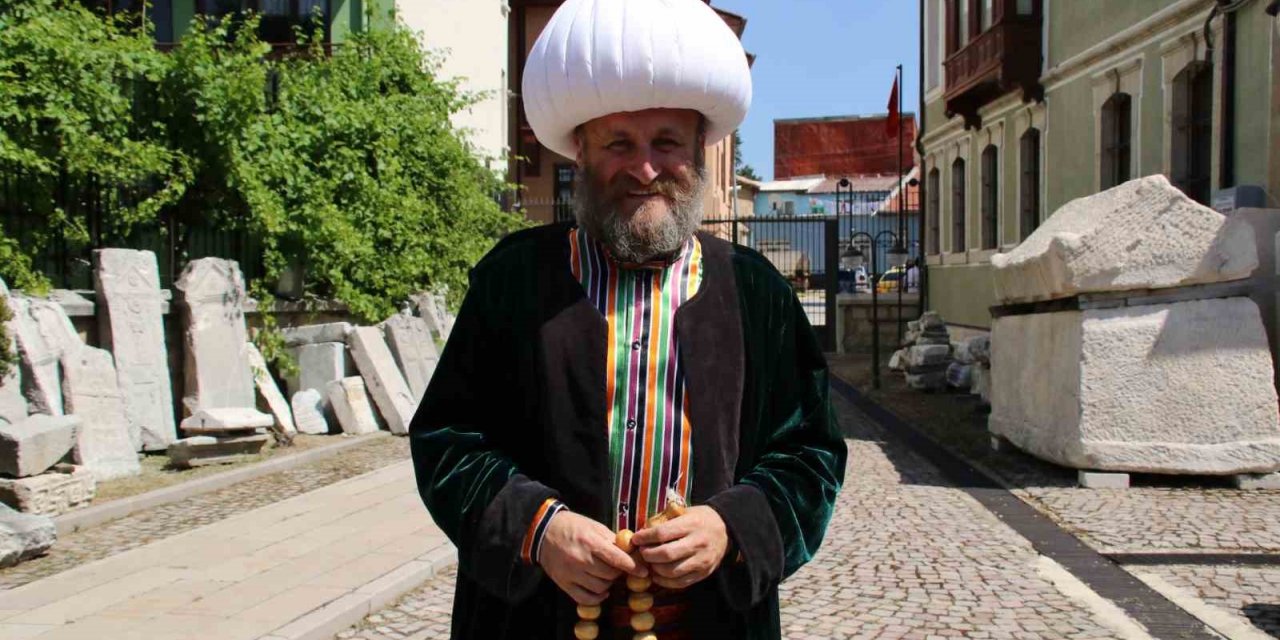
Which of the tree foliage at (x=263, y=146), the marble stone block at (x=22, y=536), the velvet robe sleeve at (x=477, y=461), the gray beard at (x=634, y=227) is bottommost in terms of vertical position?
the marble stone block at (x=22, y=536)

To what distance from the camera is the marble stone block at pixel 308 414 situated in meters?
11.2

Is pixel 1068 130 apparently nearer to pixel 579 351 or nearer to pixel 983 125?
pixel 983 125

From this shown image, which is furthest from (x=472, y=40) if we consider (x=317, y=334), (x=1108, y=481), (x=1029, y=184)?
(x=1108, y=481)

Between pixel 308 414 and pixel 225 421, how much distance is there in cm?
188

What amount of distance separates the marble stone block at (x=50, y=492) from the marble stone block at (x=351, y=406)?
3.77m

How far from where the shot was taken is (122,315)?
9.41 meters

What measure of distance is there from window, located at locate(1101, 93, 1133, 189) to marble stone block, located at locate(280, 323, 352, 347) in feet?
33.8

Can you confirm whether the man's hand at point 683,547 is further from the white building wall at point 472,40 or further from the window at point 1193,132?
the white building wall at point 472,40

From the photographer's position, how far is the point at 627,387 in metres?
2.06

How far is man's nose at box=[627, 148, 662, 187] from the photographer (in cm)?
210

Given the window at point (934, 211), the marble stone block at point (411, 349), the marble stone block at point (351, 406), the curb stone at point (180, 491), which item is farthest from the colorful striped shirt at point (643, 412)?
the window at point (934, 211)

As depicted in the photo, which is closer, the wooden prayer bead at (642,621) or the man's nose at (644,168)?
the wooden prayer bead at (642,621)

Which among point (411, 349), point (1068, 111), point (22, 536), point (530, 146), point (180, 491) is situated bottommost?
point (180, 491)

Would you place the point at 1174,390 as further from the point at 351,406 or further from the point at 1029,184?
the point at 1029,184
